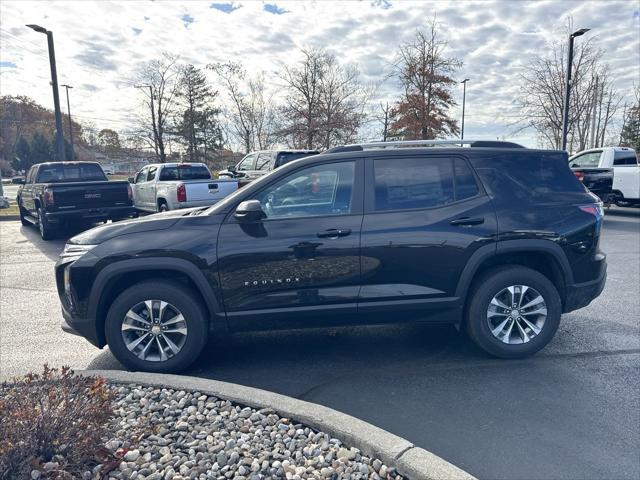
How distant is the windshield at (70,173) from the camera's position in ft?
41.1

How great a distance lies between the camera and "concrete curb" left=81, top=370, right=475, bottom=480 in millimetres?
2379

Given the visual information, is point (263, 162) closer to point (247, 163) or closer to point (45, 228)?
point (247, 163)

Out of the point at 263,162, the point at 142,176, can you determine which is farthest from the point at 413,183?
the point at 142,176

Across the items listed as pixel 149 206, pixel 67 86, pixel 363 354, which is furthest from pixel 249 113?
pixel 363 354

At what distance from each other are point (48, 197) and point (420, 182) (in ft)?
31.9

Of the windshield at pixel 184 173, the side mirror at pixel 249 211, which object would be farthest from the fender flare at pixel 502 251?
the windshield at pixel 184 173

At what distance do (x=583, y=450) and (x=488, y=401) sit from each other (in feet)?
2.36

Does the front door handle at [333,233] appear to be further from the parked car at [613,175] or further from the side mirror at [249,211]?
the parked car at [613,175]

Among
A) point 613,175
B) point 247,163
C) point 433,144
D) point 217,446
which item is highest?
point 247,163

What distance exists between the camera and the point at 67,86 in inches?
1463

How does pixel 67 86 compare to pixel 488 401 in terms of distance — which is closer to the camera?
pixel 488 401

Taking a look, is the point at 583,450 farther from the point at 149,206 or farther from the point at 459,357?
the point at 149,206

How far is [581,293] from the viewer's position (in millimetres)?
4223

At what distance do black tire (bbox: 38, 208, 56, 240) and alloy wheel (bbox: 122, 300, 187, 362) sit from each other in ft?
28.1
